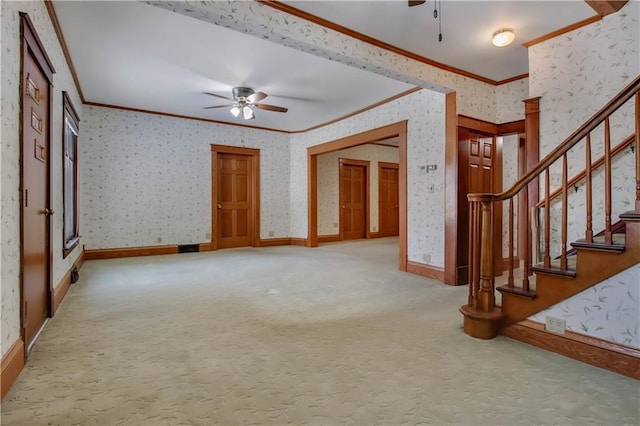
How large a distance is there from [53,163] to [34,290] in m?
1.33

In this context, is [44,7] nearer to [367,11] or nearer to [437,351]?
[367,11]

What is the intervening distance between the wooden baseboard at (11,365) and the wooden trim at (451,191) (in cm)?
401

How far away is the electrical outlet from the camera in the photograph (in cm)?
223

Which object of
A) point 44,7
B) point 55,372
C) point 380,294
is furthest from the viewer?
point 380,294

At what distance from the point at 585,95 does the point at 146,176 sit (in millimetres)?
6464

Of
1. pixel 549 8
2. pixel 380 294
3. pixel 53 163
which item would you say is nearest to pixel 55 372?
pixel 53 163

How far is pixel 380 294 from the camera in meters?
3.68

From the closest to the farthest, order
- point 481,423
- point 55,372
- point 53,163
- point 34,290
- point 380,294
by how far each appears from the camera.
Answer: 1. point 481,423
2. point 55,372
3. point 34,290
4. point 53,163
5. point 380,294

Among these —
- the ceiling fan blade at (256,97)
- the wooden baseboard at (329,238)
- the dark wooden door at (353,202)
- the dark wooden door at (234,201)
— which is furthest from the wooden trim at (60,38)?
the dark wooden door at (353,202)

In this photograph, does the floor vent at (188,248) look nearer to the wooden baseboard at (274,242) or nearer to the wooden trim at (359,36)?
the wooden baseboard at (274,242)

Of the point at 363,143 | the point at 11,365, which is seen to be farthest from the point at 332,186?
the point at 11,365

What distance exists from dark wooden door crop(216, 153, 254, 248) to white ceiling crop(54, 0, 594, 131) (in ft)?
5.99

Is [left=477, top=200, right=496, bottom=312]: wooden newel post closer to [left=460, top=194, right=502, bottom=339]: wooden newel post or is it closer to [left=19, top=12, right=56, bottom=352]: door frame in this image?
[left=460, top=194, right=502, bottom=339]: wooden newel post

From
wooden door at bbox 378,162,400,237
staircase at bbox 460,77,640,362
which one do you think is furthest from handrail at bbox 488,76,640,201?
wooden door at bbox 378,162,400,237
